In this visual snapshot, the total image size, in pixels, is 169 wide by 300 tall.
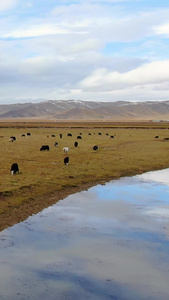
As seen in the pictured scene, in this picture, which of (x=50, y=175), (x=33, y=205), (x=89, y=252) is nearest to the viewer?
(x=89, y=252)

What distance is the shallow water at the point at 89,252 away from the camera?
9195 mm

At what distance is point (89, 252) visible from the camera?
11656 millimetres

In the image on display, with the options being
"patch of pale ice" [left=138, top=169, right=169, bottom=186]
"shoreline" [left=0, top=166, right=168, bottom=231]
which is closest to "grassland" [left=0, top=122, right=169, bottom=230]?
"shoreline" [left=0, top=166, right=168, bottom=231]

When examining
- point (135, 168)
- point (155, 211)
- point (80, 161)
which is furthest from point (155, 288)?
point (80, 161)

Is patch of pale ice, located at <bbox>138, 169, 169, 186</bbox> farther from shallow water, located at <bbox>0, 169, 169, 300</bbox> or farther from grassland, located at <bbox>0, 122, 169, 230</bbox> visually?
shallow water, located at <bbox>0, 169, 169, 300</bbox>

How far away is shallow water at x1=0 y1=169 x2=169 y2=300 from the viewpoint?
9195 mm

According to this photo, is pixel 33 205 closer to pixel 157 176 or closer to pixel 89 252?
pixel 89 252

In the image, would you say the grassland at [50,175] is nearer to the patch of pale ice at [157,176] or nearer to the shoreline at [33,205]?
the shoreline at [33,205]

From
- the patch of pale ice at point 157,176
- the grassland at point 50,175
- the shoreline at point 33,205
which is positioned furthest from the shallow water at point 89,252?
the patch of pale ice at point 157,176

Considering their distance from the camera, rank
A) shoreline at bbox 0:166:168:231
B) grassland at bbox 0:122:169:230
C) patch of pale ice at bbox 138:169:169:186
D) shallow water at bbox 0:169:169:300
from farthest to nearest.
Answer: patch of pale ice at bbox 138:169:169:186 → grassland at bbox 0:122:169:230 → shoreline at bbox 0:166:168:231 → shallow water at bbox 0:169:169:300

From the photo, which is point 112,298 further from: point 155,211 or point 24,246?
point 155,211

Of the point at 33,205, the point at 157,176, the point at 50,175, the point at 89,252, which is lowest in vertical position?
the point at 89,252

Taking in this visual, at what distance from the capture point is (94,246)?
12172 mm

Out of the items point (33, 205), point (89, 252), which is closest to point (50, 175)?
point (33, 205)
